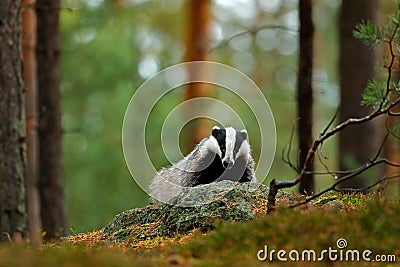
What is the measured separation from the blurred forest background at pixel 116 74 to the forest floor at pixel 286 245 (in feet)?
50.7

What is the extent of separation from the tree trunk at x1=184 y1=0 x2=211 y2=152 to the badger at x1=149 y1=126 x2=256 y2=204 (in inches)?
458

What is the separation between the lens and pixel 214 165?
7.87 metres

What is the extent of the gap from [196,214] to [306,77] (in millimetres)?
3766

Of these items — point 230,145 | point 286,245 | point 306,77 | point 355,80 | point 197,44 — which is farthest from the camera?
point 197,44

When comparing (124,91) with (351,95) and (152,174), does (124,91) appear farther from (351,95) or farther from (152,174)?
(152,174)

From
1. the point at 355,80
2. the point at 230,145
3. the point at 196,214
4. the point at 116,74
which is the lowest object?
the point at 196,214

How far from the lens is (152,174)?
815cm

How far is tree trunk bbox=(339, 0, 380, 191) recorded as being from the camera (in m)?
12.8

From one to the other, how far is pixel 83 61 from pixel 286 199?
17724 mm

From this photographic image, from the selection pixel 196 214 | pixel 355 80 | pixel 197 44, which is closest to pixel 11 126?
pixel 196 214

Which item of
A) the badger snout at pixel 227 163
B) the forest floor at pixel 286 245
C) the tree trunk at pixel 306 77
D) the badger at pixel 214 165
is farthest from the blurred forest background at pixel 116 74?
the forest floor at pixel 286 245

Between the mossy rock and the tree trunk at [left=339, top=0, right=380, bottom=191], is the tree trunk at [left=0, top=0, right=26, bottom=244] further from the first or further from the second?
the tree trunk at [left=339, top=0, right=380, bottom=191]

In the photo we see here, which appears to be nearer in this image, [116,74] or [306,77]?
[306,77]

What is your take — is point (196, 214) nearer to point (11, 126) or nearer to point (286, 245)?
point (286, 245)
